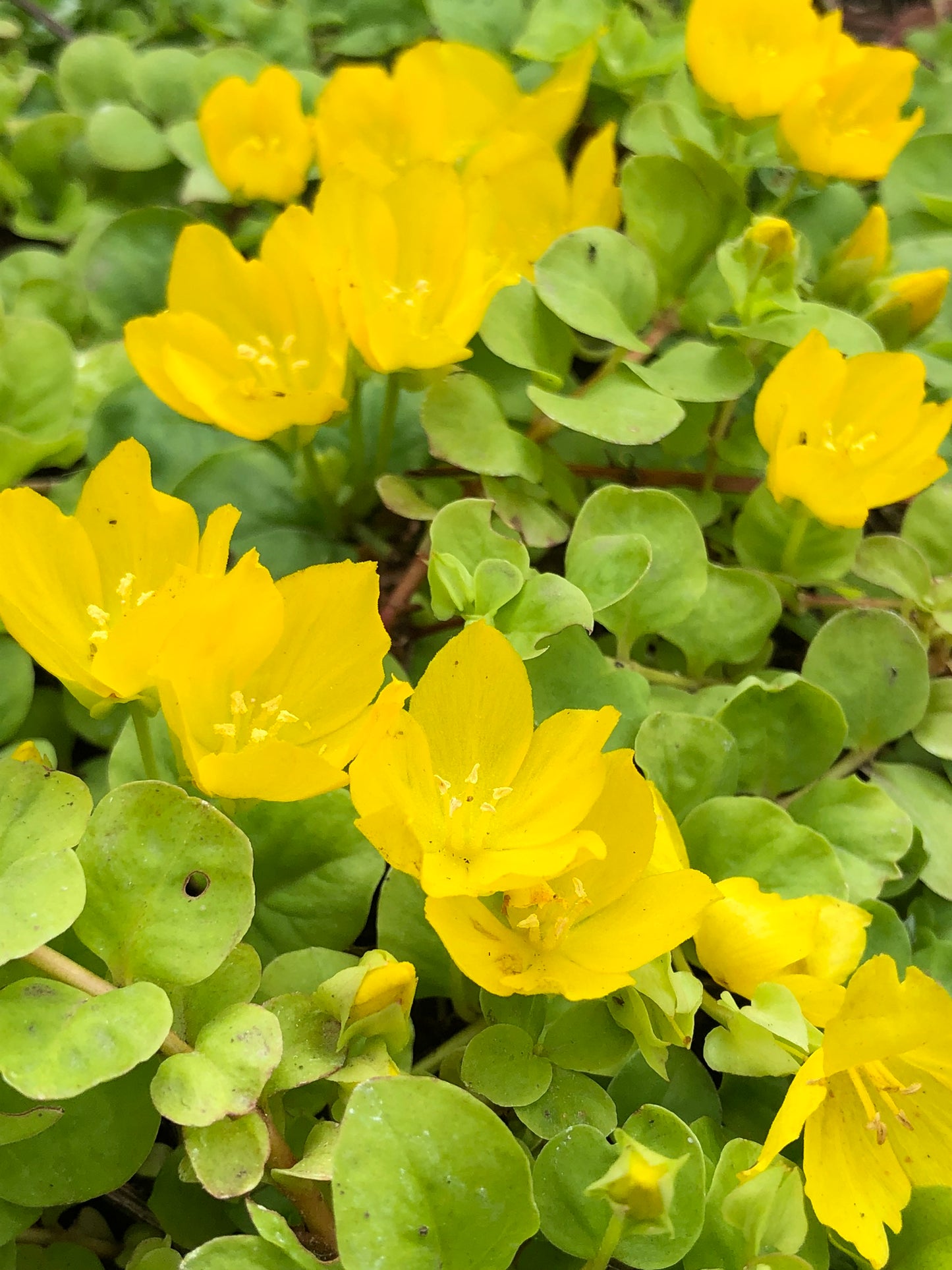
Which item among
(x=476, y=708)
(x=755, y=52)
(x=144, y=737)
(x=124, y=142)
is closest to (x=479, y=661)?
(x=476, y=708)

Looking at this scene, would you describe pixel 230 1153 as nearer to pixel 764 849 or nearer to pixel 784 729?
pixel 764 849

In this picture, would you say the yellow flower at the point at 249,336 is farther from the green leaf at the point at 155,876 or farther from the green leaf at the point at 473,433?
the green leaf at the point at 155,876

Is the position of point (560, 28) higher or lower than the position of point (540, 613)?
higher

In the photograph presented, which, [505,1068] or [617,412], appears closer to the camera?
[505,1068]

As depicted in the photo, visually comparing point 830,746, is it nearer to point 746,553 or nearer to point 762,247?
point 746,553

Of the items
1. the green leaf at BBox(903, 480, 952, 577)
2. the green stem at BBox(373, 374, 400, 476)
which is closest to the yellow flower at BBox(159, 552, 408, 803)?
the green stem at BBox(373, 374, 400, 476)

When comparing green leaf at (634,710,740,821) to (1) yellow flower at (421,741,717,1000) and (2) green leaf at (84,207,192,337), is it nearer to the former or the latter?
(1) yellow flower at (421,741,717,1000)

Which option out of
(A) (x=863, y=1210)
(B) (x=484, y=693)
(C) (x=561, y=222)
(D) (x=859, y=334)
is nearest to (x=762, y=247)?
(D) (x=859, y=334)
